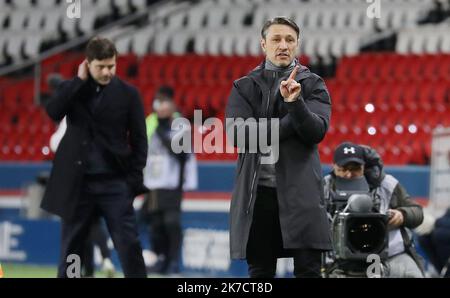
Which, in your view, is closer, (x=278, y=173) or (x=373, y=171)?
(x=278, y=173)

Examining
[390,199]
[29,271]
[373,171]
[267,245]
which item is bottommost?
[29,271]

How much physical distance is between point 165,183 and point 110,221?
500cm

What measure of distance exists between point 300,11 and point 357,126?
103 inches

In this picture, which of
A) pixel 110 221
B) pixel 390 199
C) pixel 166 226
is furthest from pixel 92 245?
pixel 390 199

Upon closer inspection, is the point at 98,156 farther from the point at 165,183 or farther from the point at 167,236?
the point at 167,236

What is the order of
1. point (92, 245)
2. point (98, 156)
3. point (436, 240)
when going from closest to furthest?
point (98, 156) < point (436, 240) < point (92, 245)

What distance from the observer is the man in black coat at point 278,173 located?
295 inches

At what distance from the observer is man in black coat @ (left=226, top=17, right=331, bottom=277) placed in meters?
7.48

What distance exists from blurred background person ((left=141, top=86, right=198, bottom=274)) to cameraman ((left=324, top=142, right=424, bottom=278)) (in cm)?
488

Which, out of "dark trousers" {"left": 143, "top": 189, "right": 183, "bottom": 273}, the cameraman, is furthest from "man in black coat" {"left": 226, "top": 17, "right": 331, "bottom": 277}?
"dark trousers" {"left": 143, "top": 189, "right": 183, "bottom": 273}

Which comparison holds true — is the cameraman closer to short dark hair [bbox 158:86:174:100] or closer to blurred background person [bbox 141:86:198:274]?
blurred background person [bbox 141:86:198:274]

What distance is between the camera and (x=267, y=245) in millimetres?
7582
